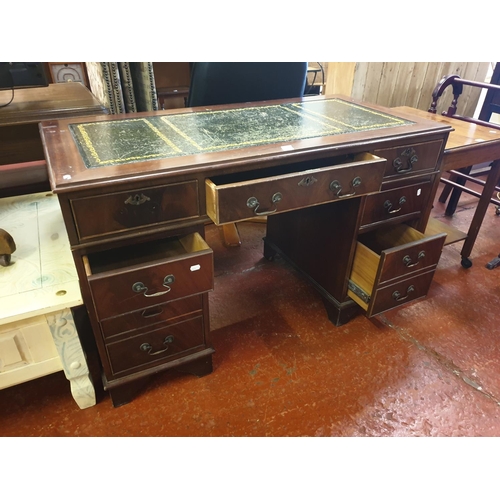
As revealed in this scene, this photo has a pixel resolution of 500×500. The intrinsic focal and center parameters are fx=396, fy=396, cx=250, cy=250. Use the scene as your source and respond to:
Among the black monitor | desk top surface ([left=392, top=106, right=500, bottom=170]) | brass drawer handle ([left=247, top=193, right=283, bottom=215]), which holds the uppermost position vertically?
the black monitor

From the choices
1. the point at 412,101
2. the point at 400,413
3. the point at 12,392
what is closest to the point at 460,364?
the point at 400,413

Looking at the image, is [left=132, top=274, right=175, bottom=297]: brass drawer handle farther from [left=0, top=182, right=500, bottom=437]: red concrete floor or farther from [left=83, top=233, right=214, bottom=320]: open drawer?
[left=0, top=182, right=500, bottom=437]: red concrete floor

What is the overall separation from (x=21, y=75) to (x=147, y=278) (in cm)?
86

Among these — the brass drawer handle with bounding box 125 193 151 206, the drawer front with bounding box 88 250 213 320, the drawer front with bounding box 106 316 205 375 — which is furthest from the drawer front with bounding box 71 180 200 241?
the drawer front with bounding box 106 316 205 375

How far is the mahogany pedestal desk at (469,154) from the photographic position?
1679mm

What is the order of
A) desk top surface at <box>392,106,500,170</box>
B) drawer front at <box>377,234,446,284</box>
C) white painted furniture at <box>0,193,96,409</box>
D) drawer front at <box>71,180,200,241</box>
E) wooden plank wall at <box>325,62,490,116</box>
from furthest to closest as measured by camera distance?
1. wooden plank wall at <box>325,62,490,116</box>
2. desk top surface at <box>392,106,500,170</box>
3. drawer front at <box>377,234,446,284</box>
4. white painted furniture at <box>0,193,96,409</box>
5. drawer front at <box>71,180,200,241</box>

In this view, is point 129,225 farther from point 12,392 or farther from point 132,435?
point 12,392

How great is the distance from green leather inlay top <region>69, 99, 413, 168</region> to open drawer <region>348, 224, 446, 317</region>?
1.38ft

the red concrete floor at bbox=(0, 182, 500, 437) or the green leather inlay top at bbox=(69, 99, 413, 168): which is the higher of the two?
the green leather inlay top at bbox=(69, 99, 413, 168)

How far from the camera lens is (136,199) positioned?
3.30 ft

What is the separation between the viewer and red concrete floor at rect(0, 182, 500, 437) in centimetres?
127

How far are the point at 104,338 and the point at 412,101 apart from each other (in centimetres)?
255

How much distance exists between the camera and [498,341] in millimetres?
1615

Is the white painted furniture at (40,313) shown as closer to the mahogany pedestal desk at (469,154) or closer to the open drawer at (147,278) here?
the open drawer at (147,278)
